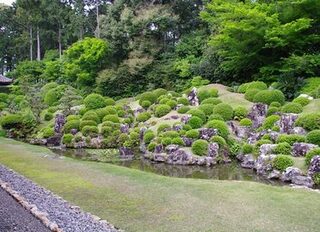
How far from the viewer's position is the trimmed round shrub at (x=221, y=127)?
55.7 ft

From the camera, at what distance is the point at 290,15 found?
21.9 metres

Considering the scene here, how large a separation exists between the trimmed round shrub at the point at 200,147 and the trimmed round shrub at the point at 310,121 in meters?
3.79

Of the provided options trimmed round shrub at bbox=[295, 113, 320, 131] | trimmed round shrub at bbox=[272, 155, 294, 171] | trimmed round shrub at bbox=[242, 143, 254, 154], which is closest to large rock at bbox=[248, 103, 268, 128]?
trimmed round shrub at bbox=[242, 143, 254, 154]

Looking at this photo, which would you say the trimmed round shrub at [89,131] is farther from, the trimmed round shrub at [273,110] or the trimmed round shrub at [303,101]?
the trimmed round shrub at [303,101]

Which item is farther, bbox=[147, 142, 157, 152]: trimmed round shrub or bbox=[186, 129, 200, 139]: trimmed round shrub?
bbox=[147, 142, 157, 152]: trimmed round shrub

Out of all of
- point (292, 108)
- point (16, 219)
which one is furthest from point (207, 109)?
point (16, 219)

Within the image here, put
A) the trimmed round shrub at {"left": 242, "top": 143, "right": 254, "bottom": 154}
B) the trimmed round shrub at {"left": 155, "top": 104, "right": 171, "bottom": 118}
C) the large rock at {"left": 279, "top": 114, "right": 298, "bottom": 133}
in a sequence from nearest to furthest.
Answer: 1. the trimmed round shrub at {"left": 242, "top": 143, "right": 254, "bottom": 154}
2. the large rock at {"left": 279, "top": 114, "right": 298, "bottom": 133}
3. the trimmed round shrub at {"left": 155, "top": 104, "right": 171, "bottom": 118}

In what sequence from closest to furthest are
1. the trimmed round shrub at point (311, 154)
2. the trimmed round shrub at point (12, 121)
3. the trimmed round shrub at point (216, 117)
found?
the trimmed round shrub at point (311, 154), the trimmed round shrub at point (216, 117), the trimmed round shrub at point (12, 121)

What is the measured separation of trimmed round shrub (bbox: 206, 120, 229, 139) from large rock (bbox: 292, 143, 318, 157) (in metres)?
3.69

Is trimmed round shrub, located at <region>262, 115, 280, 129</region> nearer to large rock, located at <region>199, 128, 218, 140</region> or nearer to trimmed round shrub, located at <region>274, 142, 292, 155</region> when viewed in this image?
large rock, located at <region>199, 128, 218, 140</region>

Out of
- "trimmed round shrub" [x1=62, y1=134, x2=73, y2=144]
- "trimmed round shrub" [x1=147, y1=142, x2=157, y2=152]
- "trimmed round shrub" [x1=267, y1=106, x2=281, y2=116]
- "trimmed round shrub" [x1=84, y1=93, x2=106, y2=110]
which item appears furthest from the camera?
"trimmed round shrub" [x1=84, y1=93, x2=106, y2=110]

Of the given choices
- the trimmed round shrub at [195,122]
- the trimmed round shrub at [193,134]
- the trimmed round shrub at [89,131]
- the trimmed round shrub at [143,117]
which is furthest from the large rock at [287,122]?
the trimmed round shrub at [89,131]

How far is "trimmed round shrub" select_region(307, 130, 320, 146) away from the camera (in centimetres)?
1379

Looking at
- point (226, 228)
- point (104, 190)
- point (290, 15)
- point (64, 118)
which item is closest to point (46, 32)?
point (64, 118)
